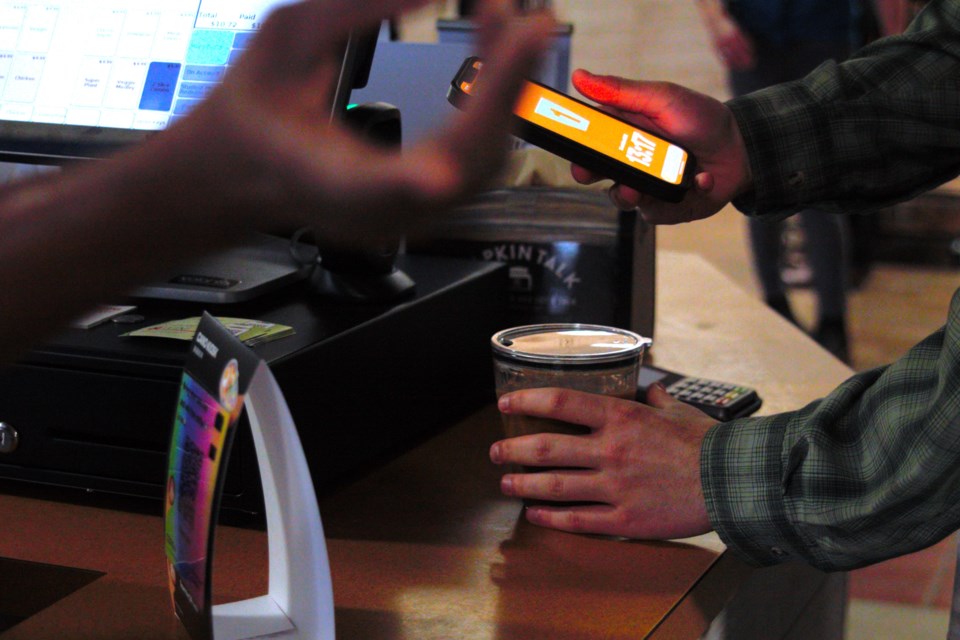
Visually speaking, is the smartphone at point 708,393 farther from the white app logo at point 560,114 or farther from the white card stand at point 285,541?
the white card stand at point 285,541

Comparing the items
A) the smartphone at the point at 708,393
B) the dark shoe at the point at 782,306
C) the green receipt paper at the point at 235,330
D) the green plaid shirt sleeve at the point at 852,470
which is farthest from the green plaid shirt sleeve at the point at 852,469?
the dark shoe at the point at 782,306

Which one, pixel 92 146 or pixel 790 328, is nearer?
pixel 92 146

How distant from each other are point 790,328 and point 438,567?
2.48ft

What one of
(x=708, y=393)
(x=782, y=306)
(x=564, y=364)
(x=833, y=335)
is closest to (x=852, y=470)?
(x=564, y=364)

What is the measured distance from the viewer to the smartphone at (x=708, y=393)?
92 cm

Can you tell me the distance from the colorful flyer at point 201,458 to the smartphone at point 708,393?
0.44m

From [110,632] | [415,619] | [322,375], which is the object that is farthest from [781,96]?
[110,632]

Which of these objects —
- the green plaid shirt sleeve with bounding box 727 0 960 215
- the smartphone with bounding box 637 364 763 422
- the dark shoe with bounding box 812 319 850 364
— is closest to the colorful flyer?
the smartphone with bounding box 637 364 763 422

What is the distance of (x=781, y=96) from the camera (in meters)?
0.98

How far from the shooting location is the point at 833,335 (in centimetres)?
274

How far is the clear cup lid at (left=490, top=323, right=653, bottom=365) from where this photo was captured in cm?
74

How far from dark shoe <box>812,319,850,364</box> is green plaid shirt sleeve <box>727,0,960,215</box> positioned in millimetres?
1819

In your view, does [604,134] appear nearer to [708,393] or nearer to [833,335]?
[708,393]

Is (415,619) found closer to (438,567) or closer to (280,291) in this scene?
(438,567)
